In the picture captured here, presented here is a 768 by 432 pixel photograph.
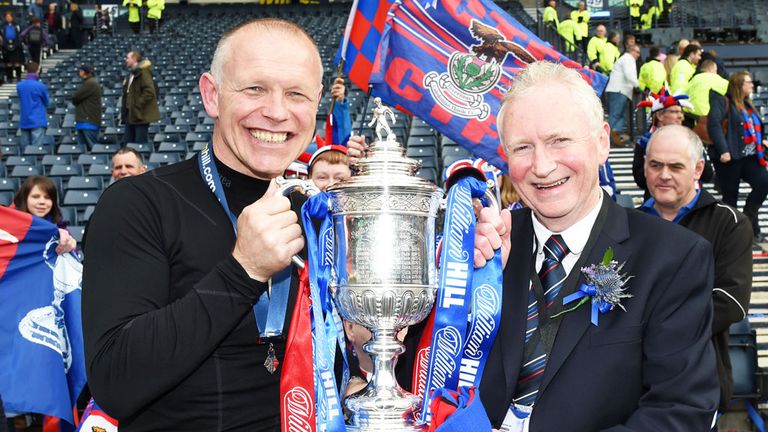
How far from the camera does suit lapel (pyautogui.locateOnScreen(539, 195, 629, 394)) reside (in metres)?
2.17

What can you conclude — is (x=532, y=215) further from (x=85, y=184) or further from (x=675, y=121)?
(x=85, y=184)

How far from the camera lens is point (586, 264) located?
2.25 metres

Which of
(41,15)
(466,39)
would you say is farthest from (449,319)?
(41,15)

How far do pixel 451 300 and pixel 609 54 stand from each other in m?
13.8

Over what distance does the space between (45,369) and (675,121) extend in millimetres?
4284

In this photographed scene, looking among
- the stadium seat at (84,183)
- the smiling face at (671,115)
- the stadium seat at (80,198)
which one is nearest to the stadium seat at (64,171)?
the stadium seat at (84,183)

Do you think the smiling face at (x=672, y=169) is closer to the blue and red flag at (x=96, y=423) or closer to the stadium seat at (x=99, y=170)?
the blue and red flag at (x=96, y=423)

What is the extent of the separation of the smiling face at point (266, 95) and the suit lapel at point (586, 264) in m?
0.73

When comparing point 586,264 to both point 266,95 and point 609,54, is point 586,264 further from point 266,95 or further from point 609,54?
point 609,54

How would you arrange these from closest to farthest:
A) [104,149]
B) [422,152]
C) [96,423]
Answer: [96,423]
[422,152]
[104,149]

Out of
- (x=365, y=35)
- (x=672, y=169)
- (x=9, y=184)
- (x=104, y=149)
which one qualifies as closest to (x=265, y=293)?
(x=672, y=169)

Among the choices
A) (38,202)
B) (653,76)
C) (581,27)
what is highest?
(581,27)

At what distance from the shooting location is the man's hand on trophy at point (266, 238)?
1933 millimetres

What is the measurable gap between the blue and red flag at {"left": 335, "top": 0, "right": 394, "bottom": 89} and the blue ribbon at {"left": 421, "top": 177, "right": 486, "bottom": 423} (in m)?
2.92
